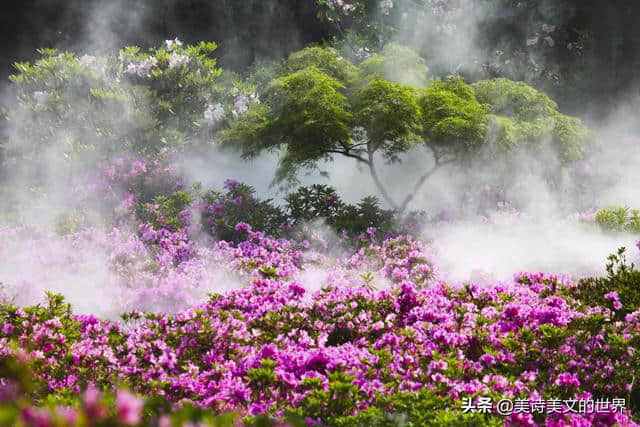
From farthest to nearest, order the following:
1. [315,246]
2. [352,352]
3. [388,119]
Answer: [388,119], [315,246], [352,352]

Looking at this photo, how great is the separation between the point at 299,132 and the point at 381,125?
123 cm

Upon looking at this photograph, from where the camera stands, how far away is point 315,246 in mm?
8305

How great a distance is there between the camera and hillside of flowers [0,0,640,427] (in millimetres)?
3523

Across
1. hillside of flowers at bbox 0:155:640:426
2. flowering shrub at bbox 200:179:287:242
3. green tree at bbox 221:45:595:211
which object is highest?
green tree at bbox 221:45:595:211

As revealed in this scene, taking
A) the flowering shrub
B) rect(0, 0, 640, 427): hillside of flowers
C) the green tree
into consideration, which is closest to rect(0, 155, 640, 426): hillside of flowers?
rect(0, 0, 640, 427): hillside of flowers

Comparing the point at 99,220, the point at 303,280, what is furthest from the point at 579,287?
the point at 99,220

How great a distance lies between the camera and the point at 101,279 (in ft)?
24.3

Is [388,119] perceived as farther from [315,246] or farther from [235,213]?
[235,213]

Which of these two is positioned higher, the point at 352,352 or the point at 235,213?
the point at 235,213

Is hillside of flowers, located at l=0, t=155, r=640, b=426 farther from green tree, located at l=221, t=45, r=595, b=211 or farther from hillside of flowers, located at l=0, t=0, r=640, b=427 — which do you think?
green tree, located at l=221, t=45, r=595, b=211

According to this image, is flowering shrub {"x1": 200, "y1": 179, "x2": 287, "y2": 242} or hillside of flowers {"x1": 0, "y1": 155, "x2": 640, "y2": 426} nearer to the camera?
hillside of flowers {"x1": 0, "y1": 155, "x2": 640, "y2": 426}

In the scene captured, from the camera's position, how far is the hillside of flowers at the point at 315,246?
3523mm

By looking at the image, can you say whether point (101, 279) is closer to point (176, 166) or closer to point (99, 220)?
Result: point (99, 220)

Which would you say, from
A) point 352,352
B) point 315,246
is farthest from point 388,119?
point 352,352
